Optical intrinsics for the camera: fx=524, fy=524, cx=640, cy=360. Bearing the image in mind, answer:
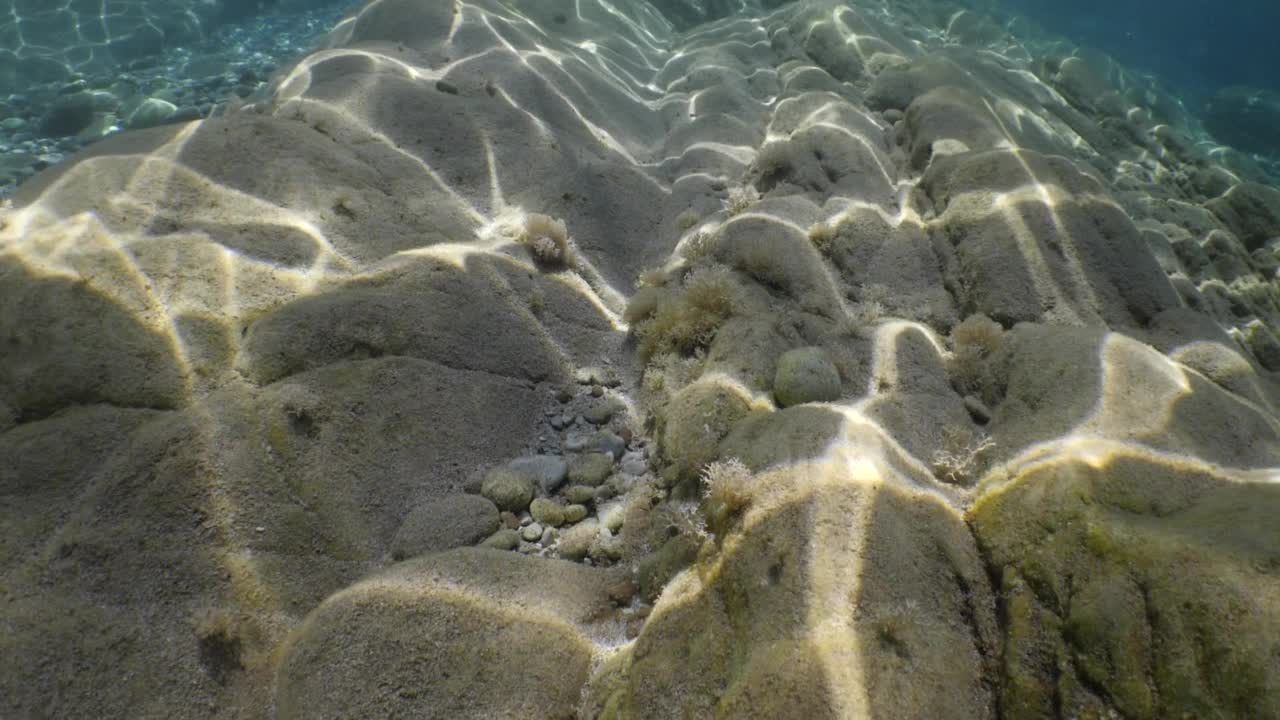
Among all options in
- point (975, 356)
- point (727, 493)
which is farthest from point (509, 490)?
point (975, 356)

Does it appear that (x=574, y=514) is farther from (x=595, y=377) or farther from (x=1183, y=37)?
(x=1183, y=37)

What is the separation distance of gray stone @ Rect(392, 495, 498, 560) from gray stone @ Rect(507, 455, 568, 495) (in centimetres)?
33

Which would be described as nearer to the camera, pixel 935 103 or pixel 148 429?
pixel 148 429

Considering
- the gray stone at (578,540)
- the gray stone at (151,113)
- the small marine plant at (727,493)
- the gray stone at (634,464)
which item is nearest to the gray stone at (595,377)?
the gray stone at (634,464)

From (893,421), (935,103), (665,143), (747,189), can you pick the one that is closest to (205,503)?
(893,421)

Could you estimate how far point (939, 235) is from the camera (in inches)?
194

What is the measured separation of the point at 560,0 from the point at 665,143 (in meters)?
4.38

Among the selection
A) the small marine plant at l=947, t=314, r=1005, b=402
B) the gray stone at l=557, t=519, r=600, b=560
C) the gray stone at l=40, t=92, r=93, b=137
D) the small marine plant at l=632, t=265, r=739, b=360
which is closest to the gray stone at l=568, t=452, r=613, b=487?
the gray stone at l=557, t=519, r=600, b=560

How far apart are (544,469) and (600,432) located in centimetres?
55

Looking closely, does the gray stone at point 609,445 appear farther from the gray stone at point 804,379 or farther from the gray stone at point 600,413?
the gray stone at point 804,379

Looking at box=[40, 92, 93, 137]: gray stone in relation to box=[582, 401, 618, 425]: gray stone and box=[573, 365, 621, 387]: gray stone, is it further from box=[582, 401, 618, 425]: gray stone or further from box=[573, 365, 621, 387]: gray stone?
box=[582, 401, 618, 425]: gray stone

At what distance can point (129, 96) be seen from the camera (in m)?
10.9

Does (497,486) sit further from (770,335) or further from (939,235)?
(939,235)

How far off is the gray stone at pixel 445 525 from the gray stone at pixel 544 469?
0.33 metres
